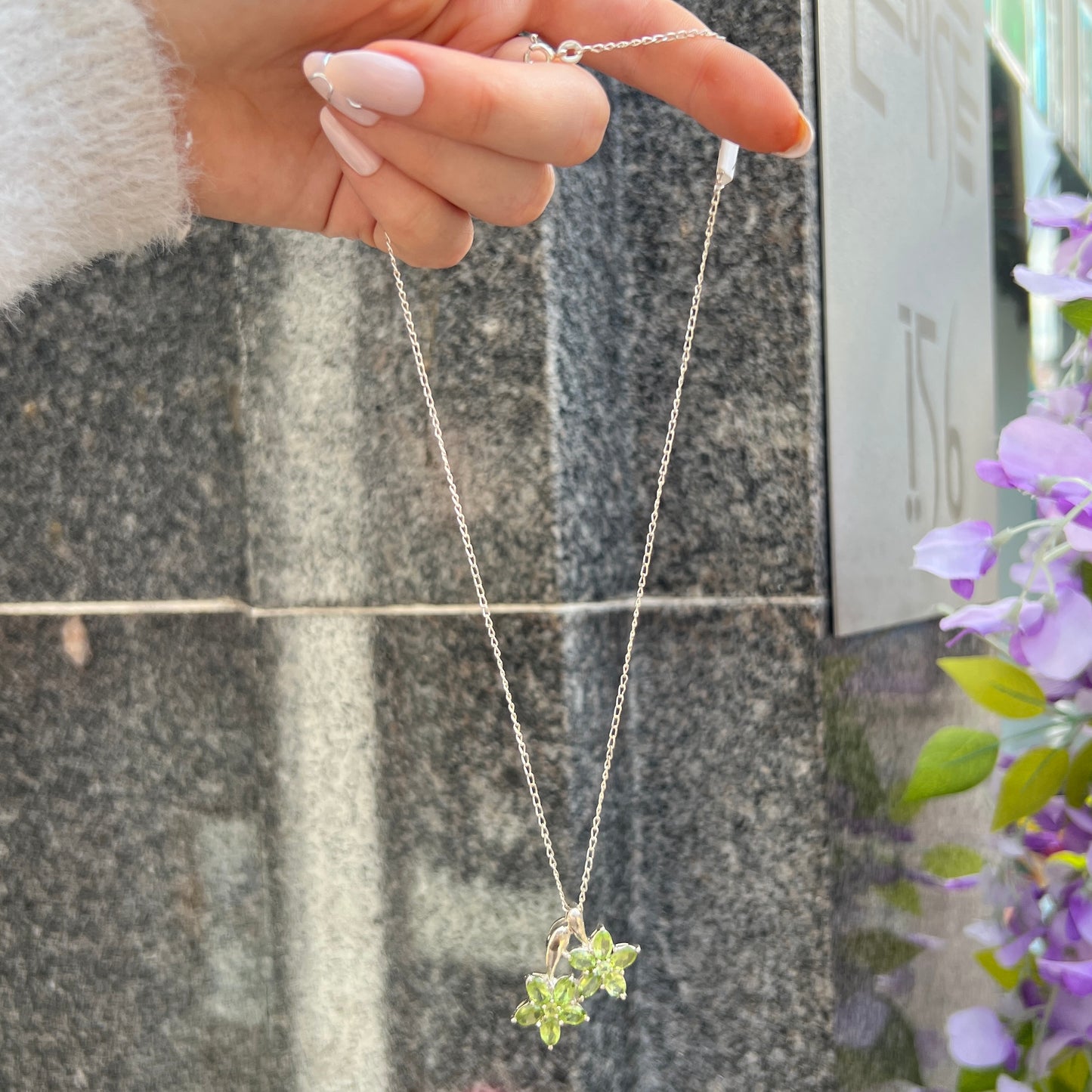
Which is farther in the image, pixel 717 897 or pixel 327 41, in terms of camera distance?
pixel 717 897

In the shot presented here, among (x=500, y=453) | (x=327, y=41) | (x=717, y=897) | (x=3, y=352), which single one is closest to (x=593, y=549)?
(x=500, y=453)

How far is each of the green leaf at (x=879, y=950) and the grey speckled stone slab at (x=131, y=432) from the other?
72 centimetres

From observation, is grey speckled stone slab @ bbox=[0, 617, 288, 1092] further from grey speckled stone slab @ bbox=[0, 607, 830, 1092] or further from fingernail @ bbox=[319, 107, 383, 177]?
fingernail @ bbox=[319, 107, 383, 177]

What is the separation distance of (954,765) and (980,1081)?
0.28 meters

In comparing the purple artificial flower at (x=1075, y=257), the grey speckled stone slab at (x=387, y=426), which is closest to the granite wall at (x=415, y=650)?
the grey speckled stone slab at (x=387, y=426)

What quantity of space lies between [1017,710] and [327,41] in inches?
26.5

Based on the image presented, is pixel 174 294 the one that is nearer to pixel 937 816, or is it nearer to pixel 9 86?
pixel 9 86

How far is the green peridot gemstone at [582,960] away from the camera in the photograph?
29.7 inches

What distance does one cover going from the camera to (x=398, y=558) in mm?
944

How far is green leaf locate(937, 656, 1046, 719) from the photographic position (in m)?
0.66

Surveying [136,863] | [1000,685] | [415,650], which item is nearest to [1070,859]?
[1000,685]

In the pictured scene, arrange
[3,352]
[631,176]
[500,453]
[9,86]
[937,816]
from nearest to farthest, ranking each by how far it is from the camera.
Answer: [9,86] < [500,453] < [631,176] < [3,352] < [937,816]

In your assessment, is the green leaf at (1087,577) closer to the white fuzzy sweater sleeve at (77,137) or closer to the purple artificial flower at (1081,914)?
the purple artificial flower at (1081,914)

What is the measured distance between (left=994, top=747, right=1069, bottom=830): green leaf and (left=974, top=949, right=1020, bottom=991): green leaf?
23cm
